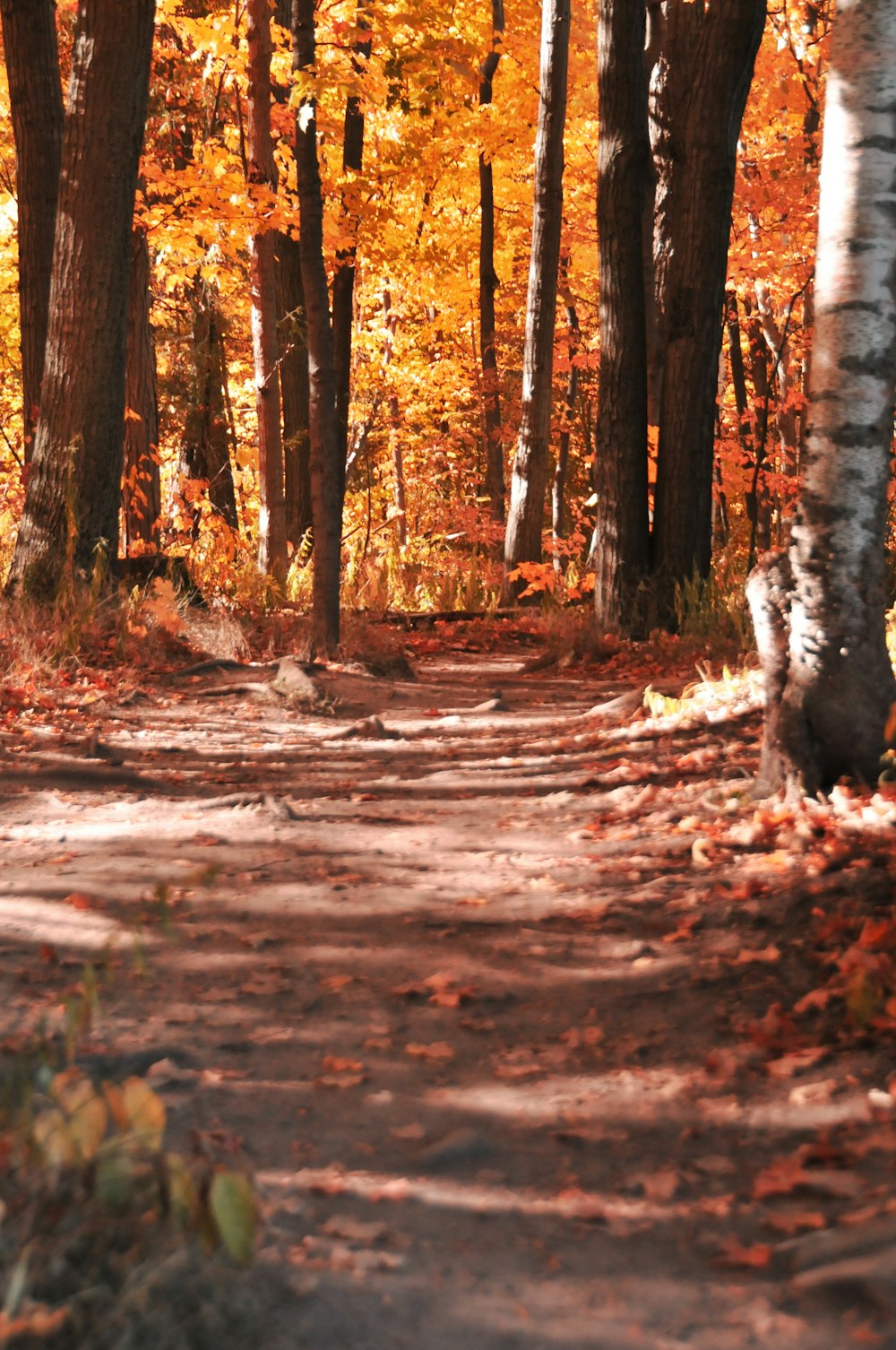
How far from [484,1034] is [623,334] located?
8.52 m

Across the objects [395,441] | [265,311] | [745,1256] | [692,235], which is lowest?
[745,1256]

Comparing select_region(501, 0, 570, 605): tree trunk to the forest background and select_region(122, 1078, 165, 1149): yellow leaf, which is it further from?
select_region(122, 1078, 165, 1149): yellow leaf

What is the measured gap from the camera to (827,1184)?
2504 millimetres

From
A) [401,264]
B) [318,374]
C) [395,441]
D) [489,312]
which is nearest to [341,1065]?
[318,374]

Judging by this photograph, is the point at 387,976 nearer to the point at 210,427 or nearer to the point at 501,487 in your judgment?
the point at 210,427

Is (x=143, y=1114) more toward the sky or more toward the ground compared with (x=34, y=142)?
more toward the ground

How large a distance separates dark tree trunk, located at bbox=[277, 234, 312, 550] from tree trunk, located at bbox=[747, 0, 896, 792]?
10.8 m

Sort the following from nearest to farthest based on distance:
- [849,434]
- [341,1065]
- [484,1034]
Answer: [341,1065] → [484,1034] → [849,434]

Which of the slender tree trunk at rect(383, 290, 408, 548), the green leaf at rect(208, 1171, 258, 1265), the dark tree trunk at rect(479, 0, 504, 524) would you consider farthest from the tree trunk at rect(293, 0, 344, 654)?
the slender tree trunk at rect(383, 290, 408, 548)

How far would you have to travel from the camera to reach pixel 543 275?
44.9ft

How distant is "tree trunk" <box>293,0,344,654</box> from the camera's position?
9.18 metres

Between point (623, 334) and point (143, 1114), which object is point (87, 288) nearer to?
point (623, 334)

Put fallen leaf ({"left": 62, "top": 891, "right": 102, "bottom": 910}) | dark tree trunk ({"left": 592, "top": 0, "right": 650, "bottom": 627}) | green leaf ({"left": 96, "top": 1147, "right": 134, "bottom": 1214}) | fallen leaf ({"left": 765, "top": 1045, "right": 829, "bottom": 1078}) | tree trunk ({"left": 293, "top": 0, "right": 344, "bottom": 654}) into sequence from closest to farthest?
green leaf ({"left": 96, "top": 1147, "right": 134, "bottom": 1214})
fallen leaf ({"left": 765, "top": 1045, "right": 829, "bottom": 1078})
fallen leaf ({"left": 62, "top": 891, "right": 102, "bottom": 910})
tree trunk ({"left": 293, "top": 0, "right": 344, "bottom": 654})
dark tree trunk ({"left": 592, "top": 0, "right": 650, "bottom": 627})

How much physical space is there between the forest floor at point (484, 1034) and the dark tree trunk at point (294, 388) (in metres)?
9.85
